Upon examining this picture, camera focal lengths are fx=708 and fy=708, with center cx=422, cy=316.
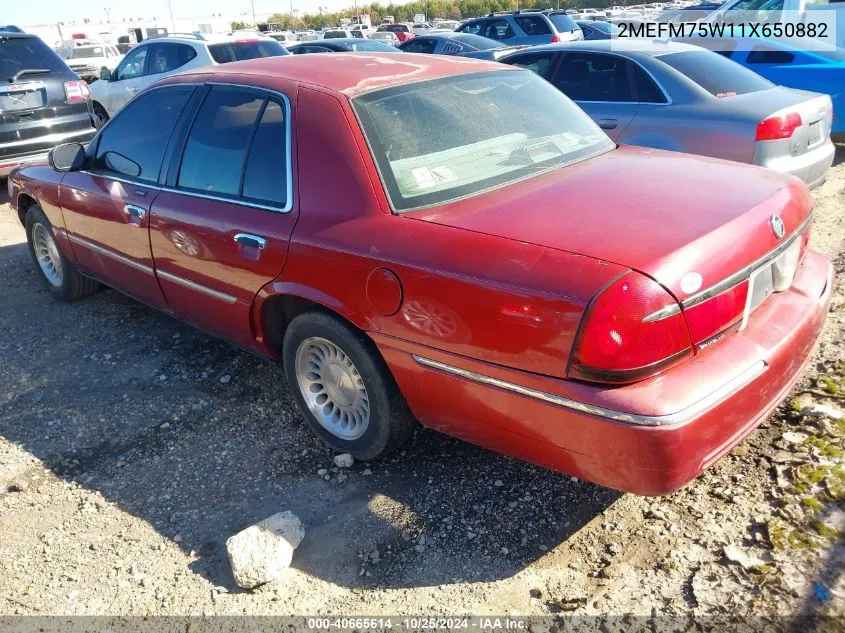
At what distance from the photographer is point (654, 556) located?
8.28 feet

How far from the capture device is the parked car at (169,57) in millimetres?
10367

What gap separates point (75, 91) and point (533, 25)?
12.3 meters

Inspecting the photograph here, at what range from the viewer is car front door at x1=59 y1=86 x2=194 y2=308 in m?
3.80

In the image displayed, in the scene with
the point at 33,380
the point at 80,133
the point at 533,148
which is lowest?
the point at 33,380

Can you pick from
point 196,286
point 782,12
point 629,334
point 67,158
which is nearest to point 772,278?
point 629,334

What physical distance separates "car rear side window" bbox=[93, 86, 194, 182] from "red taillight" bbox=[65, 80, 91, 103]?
13.8 ft

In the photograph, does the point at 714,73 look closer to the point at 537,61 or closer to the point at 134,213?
the point at 537,61

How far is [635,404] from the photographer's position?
6.95 ft

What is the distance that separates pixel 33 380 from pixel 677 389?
11.8 ft

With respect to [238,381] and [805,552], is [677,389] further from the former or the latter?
[238,381]

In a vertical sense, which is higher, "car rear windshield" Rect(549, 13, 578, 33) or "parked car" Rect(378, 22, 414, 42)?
"car rear windshield" Rect(549, 13, 578, 33)

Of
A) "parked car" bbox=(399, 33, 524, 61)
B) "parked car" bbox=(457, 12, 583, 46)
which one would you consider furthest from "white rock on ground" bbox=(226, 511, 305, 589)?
"parked car" bbox=(457, 12, 583, 46)

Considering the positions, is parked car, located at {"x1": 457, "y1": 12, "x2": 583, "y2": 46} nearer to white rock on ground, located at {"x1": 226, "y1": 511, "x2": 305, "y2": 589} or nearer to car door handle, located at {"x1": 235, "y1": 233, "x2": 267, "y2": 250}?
car door handle, located at {"x1": 235, "y1": 233, "x2": 267, "y2": 250}

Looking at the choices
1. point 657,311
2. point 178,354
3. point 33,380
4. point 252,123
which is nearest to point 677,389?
point 657,311
